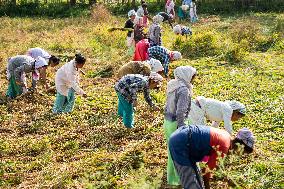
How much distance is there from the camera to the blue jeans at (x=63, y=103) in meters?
8.38

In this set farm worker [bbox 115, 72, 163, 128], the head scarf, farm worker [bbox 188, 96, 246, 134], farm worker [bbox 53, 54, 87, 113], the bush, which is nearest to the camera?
farm worker [bbox 188, 96, 246, 134]

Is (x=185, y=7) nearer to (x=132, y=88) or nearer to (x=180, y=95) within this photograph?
(x=132, y=88)

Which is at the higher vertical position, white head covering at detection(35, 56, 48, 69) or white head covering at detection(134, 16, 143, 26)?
white head covering at detection(134, 16, 143, 26)

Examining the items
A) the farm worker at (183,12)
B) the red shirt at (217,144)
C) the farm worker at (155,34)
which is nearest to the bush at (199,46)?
the farm worker at (155,34)

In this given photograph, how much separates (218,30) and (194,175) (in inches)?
465

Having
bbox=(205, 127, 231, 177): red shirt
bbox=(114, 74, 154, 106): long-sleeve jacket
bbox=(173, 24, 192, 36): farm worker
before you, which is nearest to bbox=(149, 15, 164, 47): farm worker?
bbox=(173, 24, 192, 36): farm worker

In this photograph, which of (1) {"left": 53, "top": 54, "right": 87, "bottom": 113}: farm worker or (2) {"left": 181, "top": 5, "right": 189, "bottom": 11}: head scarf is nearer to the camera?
(1) {"left": 53, "top": 54, "right": 87, "bottom": 113}: farm worker

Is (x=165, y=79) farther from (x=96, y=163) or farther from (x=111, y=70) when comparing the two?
(x=96, y=163)

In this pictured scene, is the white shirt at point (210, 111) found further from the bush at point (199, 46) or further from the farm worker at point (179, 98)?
the bush at point (199, 46)

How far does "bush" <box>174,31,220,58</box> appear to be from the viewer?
1257 centimetres

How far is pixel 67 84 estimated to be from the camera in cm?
822

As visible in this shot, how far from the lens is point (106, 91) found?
9805 mm

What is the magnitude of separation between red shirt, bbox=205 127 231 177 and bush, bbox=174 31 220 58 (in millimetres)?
8112

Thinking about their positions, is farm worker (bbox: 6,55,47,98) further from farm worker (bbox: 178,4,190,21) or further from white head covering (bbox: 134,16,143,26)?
farm worker (bbox: 178,4,190,21)
